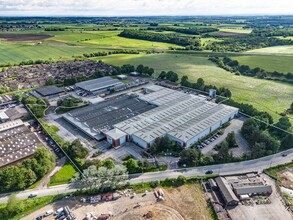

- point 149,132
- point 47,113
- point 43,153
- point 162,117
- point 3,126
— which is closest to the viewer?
point 43,153

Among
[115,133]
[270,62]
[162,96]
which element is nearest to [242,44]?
[270,62]

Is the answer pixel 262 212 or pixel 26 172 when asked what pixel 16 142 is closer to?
pixel 26 172

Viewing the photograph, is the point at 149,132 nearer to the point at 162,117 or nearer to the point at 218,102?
the point at 162,117

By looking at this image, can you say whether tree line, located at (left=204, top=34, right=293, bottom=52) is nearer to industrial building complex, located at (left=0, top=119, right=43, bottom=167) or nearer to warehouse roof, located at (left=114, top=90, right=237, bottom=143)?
warehouse roof, located at (left=114, top=90, right=237, bottom=143)

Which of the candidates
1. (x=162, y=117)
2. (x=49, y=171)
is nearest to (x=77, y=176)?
(x=49, y=171)

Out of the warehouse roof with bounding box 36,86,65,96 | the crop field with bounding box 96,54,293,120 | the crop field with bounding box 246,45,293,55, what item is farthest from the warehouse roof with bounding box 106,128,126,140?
the crop field with bounding box 246,45,293,55

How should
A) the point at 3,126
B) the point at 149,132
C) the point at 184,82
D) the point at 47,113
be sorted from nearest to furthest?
the point at 149,132 → the point at 3,126 → the point at 47,113 → the point at 184,82

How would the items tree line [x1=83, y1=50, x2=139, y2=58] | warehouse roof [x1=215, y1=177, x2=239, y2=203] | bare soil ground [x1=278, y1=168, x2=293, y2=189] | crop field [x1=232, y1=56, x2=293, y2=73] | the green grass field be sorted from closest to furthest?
warehouse roof [x1=215, y1=177, x2=239, y2=203] → bare soil ground [x1=278, y1=168, x2=293, y2=189] → the green grass field → crop field [x1=232, y1=56, x2=293, y2=73] → tree line [x1=83, y1=50, x2=139, y2=58]
